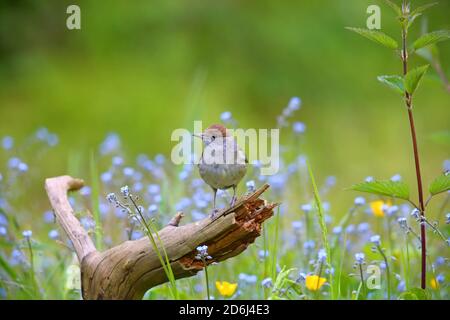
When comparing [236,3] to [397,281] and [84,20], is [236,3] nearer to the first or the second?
[84,20]

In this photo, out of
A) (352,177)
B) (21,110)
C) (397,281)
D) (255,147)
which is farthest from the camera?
(21,110)

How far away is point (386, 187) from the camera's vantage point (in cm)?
183

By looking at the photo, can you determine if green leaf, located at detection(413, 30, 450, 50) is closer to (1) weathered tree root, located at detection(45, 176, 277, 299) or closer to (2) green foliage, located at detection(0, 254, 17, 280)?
(1) weathered tree root, located at detection(45, 176, 277, 299)

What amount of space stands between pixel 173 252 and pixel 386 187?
533 mm

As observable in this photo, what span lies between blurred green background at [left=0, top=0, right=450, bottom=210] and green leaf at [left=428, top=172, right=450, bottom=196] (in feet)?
8.99

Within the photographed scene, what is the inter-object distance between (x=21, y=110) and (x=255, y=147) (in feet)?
7.10

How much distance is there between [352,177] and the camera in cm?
423

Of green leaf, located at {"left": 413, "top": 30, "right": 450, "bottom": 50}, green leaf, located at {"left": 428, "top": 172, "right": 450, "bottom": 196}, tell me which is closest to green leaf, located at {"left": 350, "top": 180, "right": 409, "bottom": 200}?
green leaf, located at {"left": 428, "top": 172, "right": 450, "bottom": 196}

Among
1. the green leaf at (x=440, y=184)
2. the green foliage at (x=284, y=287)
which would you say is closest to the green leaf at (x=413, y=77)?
the green leaf at (x=440, y=184)

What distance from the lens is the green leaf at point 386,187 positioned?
5.94 feet

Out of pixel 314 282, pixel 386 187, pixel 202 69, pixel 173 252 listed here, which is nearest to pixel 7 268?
pixel 173 252

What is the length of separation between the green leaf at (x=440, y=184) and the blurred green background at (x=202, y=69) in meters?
2.74

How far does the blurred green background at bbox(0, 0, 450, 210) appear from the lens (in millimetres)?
4707
